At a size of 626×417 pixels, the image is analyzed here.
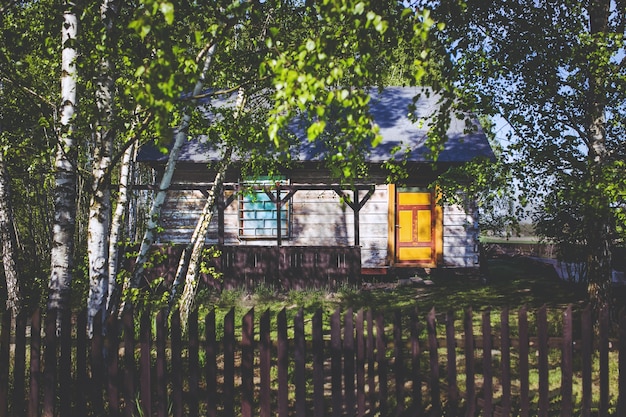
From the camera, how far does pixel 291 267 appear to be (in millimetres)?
11344

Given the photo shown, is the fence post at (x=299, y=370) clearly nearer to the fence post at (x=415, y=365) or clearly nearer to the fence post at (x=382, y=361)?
the fence post at (x=382, y=361)

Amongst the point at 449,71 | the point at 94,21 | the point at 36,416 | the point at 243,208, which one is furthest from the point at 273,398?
the point at 243,208

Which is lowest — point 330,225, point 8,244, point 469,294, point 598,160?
point 469,294

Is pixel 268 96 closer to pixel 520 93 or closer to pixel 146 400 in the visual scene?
pixel 520 93

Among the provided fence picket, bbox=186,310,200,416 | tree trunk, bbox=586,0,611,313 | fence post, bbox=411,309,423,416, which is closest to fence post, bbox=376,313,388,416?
fence post, bbox=411,309,423,416

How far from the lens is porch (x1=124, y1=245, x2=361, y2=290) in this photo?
1130 centimetres

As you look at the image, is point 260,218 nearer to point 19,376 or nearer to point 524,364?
point 19,376

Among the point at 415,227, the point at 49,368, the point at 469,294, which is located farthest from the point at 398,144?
the point at 49,368

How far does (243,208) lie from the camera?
13.6 m

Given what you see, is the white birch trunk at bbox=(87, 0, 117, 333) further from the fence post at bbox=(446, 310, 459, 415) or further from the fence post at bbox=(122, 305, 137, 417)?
the fence post at bbox=(446, 310, 459, 415)

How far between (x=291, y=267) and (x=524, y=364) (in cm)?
773

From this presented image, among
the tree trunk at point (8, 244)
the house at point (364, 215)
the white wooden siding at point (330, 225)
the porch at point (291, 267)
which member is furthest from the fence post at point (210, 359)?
the white wooden siding at point (330, 225)

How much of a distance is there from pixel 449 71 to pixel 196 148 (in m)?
11.2

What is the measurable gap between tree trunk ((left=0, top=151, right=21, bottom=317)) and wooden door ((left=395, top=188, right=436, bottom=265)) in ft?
30.1
